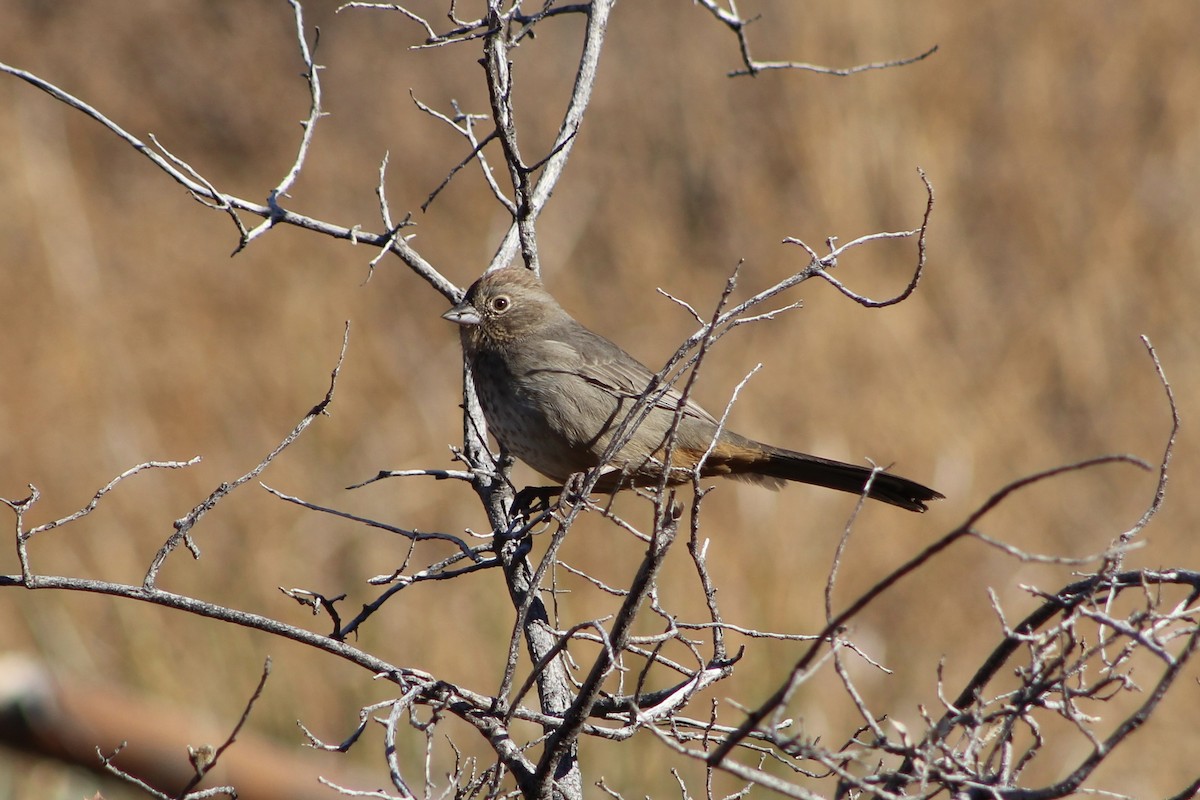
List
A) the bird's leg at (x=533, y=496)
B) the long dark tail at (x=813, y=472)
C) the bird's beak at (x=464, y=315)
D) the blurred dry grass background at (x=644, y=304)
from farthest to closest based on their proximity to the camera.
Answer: the blurred dry grass background at (x=644, y=304) → the bird's beak at (x=464, y=315) → the long dark tail at (x=813, y=472) → the bird's leg at (x=533, y=496)

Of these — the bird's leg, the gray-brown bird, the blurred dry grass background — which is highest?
the blurred dry grass background

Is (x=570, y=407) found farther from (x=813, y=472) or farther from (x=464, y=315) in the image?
(x=813, y=472)

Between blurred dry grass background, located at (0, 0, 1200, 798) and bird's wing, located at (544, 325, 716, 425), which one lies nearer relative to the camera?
bird's wing, located at (544, 325, 716, 425)

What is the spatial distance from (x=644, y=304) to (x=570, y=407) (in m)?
5.41

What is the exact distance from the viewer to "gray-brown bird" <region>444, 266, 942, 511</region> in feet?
13.0

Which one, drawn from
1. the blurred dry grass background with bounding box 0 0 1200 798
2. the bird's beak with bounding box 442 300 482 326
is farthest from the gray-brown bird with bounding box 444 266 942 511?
the blurred dry grass background with bounding box 0 0 1200 798

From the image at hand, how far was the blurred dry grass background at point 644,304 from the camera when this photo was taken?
7.43m

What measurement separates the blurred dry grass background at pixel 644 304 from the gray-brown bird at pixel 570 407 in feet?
7.00

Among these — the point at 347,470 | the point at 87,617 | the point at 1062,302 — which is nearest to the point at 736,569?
the point at 347,470

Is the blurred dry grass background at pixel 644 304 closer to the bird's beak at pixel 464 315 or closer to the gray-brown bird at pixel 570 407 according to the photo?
the gray-brown bird at pixel 570 407

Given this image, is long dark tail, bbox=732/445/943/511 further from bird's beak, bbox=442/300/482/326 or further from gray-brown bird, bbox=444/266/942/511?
bird's beak, bbox=442/300/482/326

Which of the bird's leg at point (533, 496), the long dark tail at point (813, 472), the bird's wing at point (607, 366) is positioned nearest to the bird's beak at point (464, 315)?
the bird's wing at point (607, 366)

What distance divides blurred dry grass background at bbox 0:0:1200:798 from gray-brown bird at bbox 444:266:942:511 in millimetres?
2133

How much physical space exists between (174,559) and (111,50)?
6.10m
